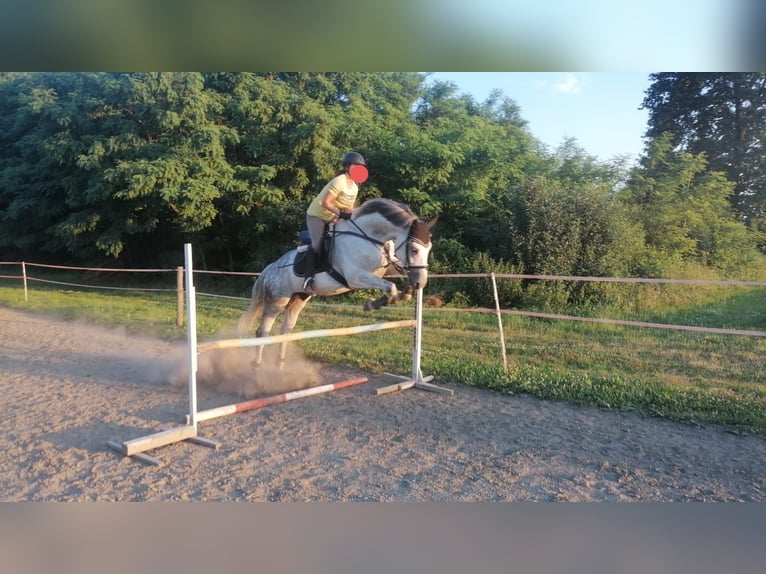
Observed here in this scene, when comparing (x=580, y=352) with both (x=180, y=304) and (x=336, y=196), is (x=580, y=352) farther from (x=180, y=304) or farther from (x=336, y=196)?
(x=180, y=304)

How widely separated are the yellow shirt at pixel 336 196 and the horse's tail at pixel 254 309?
1.53 meters

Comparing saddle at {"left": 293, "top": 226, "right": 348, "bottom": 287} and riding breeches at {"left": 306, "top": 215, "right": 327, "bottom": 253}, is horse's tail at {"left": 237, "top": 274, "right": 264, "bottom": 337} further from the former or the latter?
riding breeches at {"left": 306, "top": 215, "right": 327, "bottom": 253}

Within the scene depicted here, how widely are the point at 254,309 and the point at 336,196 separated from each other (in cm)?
219

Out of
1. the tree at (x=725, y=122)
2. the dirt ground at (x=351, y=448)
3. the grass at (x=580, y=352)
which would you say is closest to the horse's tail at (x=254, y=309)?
the dirt ground at (x=351, y=448)

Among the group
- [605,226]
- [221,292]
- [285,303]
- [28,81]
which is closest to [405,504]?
[285,303]

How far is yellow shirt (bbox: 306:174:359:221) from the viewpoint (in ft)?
17.0

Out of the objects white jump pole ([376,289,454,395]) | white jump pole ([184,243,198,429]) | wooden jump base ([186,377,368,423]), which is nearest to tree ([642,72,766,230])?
white jump pole ([376,289,454,395])

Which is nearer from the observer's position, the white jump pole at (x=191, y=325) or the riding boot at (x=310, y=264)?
the white jump pole at (x=191, y=325)

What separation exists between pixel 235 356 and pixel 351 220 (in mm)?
2944

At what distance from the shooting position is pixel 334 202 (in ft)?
17.2

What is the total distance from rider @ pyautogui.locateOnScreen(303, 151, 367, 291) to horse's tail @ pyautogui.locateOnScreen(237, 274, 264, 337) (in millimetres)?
1136

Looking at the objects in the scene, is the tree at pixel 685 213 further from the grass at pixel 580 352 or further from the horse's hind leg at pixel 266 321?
the horse's hind leg at pixel 266 321

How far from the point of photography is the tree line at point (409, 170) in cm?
1291

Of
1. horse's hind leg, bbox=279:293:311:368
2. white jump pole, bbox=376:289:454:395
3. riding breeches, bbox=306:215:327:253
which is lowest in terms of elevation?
white jump pole, bbox=376:289:454:395
